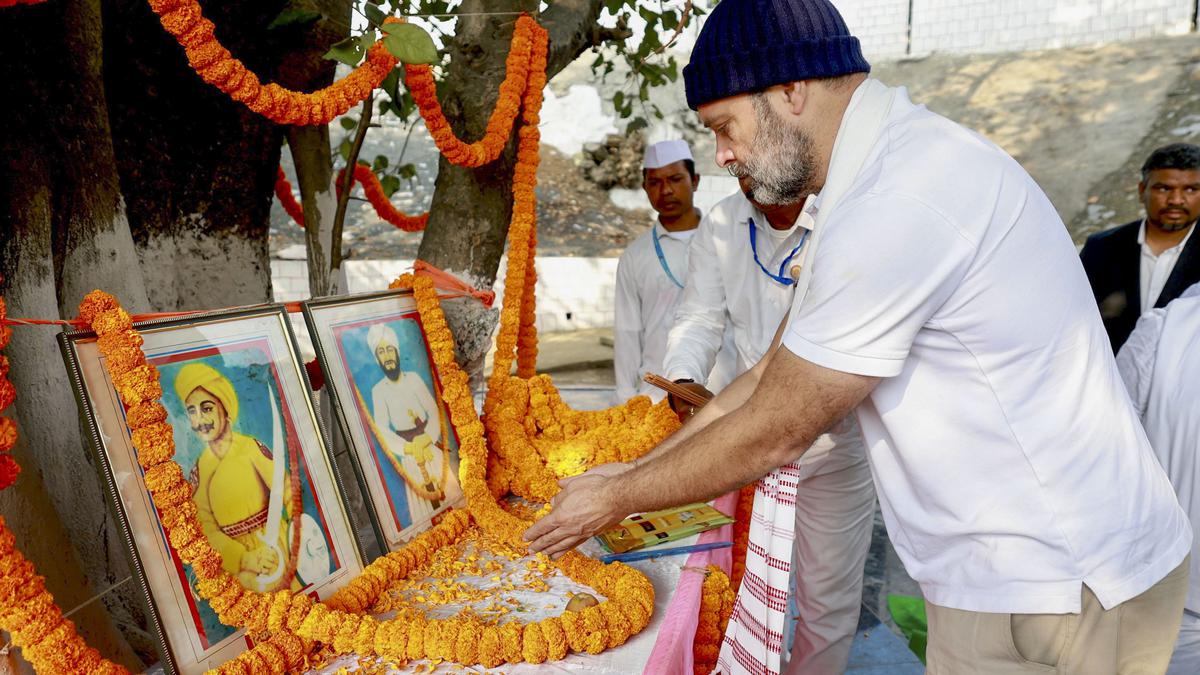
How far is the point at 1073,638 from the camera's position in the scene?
48.7 inches

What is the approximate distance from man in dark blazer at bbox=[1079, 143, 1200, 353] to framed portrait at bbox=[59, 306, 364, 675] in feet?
12.0

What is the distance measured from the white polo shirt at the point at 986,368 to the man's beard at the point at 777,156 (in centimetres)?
17

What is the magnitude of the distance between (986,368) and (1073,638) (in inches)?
18.8

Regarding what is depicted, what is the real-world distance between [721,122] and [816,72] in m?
0.20

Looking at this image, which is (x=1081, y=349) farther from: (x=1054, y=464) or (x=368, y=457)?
(x=368, y=457)

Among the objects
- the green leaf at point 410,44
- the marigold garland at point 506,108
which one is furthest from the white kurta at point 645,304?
the green leaf at point 410,44

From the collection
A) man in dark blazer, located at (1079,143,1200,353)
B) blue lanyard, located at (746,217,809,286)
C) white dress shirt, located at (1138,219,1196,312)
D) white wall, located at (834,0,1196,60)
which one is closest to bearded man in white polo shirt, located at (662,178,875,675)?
blue lanyard, located at (746,217,809,286)

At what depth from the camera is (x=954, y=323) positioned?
1178 millimetres

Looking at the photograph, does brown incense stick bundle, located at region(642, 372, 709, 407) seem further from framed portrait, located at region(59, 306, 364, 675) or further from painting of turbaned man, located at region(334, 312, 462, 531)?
framed portrait, located at region(59, 306, 364, 675)

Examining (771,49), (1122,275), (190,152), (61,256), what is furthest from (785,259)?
(1122,275)

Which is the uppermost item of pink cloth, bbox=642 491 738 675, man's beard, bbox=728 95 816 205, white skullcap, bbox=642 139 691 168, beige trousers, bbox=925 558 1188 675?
white skullcap, bbox=642 139 691 168

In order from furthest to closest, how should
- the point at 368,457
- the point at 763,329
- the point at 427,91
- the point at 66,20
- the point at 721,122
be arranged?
the point at 763,329 → the point at 427,91 → the point at 66,20 → the point at 368,457 → the point at 721,122

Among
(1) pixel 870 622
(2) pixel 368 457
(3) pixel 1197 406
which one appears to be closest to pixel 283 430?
(2) pixel 368 457

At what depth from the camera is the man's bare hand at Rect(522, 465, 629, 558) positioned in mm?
1441
